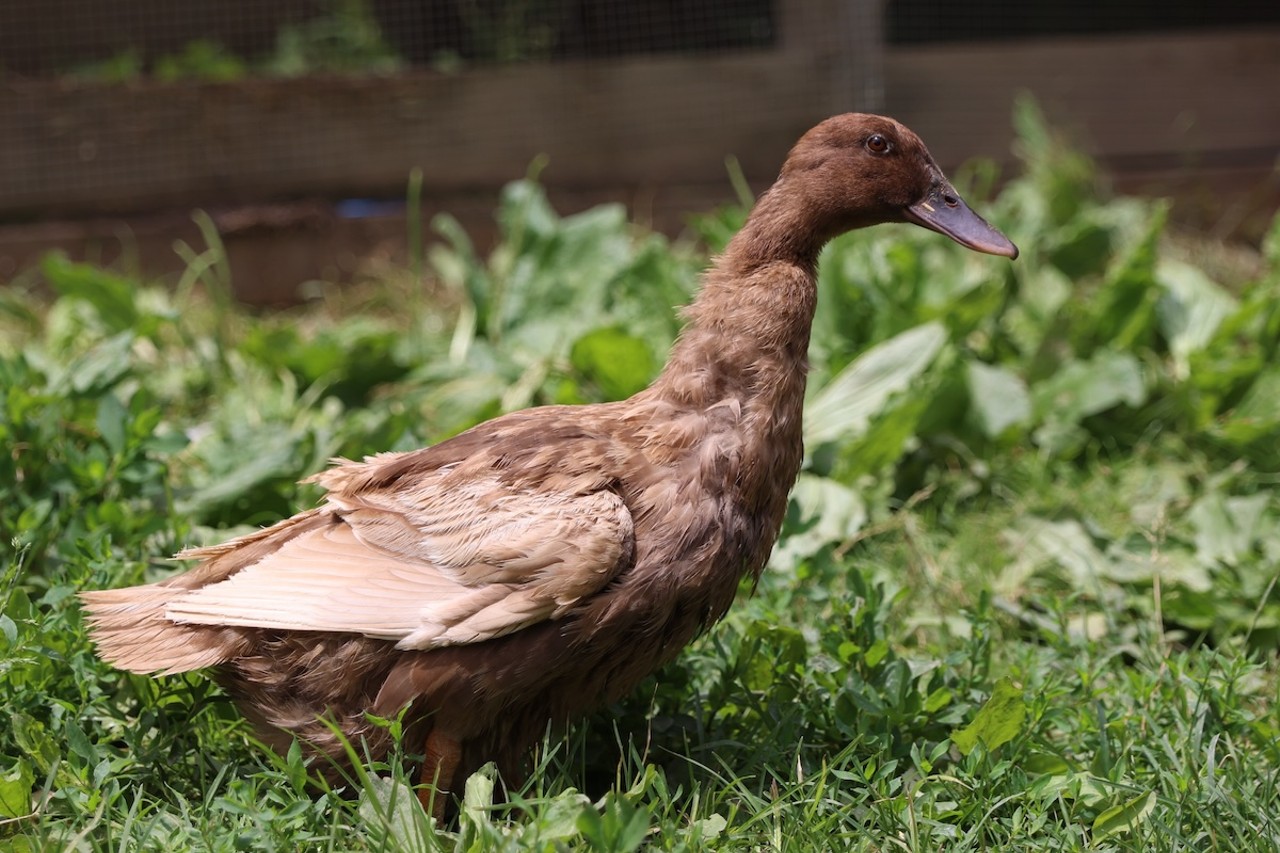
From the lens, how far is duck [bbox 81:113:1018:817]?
2.10m

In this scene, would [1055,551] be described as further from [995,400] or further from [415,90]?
[415,90]

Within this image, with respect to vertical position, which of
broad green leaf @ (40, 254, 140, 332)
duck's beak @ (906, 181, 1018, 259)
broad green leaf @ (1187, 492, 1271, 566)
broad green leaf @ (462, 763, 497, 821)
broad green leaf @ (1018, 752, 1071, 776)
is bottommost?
broad green leaf @ (1187, 492, 1271, 566)

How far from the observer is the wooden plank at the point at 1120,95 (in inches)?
215

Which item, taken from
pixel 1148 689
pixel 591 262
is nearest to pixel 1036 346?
pixel 591 262

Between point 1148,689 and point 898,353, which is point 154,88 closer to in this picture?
point 898,353

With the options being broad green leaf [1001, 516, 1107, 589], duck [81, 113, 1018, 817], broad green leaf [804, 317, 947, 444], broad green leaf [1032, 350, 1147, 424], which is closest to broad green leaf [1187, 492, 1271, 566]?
broad green leaf [1001, 516, 1107, 589]

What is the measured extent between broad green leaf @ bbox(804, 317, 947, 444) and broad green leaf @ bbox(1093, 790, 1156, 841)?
154cm

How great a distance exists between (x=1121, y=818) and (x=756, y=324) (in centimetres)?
104

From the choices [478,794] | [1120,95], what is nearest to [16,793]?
[478,794]

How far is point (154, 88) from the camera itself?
4.99 m

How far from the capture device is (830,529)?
3209mm

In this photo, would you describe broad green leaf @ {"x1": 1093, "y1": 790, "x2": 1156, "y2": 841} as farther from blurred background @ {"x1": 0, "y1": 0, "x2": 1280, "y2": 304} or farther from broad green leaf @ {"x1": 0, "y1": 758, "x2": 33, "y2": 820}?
blurred background @ {"x1": 0, "y1": 0, "x2": 1280, "y2": 304}

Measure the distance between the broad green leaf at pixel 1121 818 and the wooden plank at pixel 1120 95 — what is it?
12.4 ft

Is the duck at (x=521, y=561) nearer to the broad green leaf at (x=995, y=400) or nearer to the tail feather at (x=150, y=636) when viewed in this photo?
the tail feather at (x=150, y=636)
